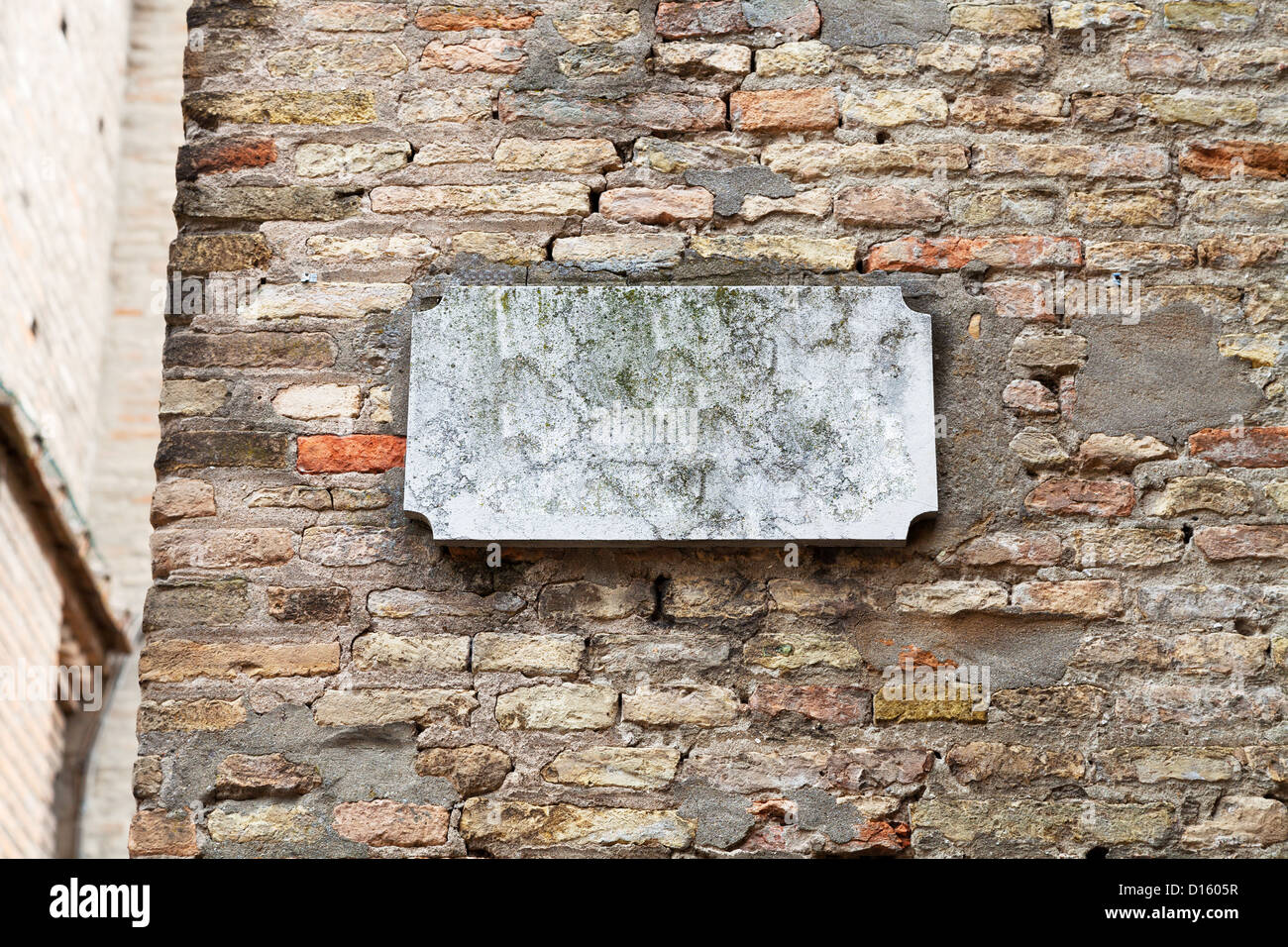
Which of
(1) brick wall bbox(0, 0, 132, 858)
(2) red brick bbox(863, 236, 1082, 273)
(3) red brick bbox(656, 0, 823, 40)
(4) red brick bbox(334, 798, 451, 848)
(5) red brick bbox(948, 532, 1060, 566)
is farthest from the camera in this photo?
(1) brick wall bbox(0, 0, 132, 858)

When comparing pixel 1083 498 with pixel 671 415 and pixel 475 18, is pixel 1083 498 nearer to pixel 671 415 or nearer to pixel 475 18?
pixel 671 415

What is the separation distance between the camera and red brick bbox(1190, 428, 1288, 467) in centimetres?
259

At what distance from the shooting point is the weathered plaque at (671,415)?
250 cm

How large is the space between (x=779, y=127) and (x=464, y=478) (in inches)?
42.2

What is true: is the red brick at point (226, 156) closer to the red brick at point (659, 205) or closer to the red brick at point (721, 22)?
the red brick at point (659, 205)

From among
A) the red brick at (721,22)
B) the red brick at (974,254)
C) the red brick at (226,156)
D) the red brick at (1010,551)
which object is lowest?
the red brick at (1010,551)

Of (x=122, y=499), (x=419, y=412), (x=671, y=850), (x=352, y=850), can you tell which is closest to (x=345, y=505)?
(x=419, y=412)

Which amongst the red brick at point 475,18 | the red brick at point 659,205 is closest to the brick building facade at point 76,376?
the red brick at point 475,18

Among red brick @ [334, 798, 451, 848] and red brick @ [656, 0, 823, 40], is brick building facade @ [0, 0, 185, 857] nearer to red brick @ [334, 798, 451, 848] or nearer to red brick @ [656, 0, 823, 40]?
red brick @ [656, 0, 823, 40]

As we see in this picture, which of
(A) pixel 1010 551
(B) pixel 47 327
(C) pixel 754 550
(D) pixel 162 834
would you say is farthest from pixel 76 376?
(A) pixel 1010 551

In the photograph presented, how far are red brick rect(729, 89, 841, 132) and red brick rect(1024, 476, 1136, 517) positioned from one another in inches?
37.2

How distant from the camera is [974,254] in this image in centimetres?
271

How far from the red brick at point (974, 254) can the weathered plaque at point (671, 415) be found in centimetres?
12

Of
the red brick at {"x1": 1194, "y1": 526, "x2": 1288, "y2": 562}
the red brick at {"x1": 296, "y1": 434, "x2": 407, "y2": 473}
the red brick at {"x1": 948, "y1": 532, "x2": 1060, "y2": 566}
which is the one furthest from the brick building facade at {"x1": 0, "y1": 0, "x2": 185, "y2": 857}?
the red brick at {"x1": 1194, "y1": 526, "x2": 1288, "y2": 562}
